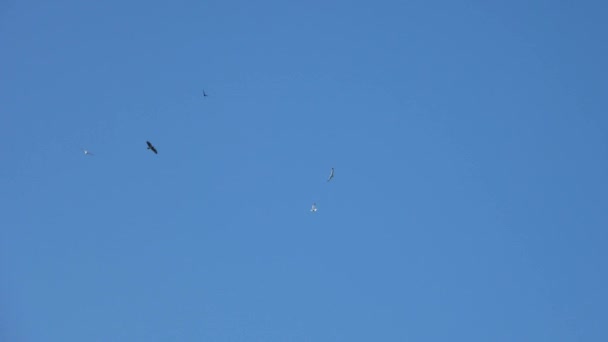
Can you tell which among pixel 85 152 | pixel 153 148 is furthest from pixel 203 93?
pixel 85 152

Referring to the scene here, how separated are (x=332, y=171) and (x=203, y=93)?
9.57m

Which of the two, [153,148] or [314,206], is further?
[314,206]

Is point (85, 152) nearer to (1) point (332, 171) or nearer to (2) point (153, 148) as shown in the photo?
(2) point (153, 148)

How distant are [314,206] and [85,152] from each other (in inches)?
596

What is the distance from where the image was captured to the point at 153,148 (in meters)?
37.5

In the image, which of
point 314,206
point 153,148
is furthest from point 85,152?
point 314,206

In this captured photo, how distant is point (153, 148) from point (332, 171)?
11.3 meters

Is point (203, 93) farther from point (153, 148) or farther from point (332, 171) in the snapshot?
point (332, 171)

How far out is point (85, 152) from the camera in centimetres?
3900

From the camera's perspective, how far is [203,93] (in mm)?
38719

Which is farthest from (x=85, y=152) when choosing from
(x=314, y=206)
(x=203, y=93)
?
(x=314, y=206)

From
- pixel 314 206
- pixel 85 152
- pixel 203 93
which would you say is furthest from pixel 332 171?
pixel 85 152

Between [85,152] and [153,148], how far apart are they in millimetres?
4949

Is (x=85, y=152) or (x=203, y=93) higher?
(x=203, y=93)
